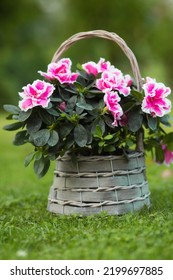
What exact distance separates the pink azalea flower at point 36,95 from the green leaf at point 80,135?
228mm

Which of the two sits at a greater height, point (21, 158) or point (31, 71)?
point (31, 71)

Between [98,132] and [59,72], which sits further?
[59,72]

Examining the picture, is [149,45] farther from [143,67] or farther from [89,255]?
[89,255]

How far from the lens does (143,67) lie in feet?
61.7

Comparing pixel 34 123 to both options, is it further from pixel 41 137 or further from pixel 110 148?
pixel 110 148

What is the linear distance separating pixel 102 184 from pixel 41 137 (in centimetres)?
44

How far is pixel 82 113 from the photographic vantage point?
8.27 feet

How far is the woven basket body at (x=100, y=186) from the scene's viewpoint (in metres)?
2.47

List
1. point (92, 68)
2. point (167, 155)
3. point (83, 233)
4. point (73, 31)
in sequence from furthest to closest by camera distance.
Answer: point (73, 31), point (167, 155), point (92, 68), point (83, 233)

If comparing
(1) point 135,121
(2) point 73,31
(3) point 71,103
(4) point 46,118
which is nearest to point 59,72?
(3) point 71,103

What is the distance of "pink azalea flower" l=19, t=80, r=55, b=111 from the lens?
92.7 inches
